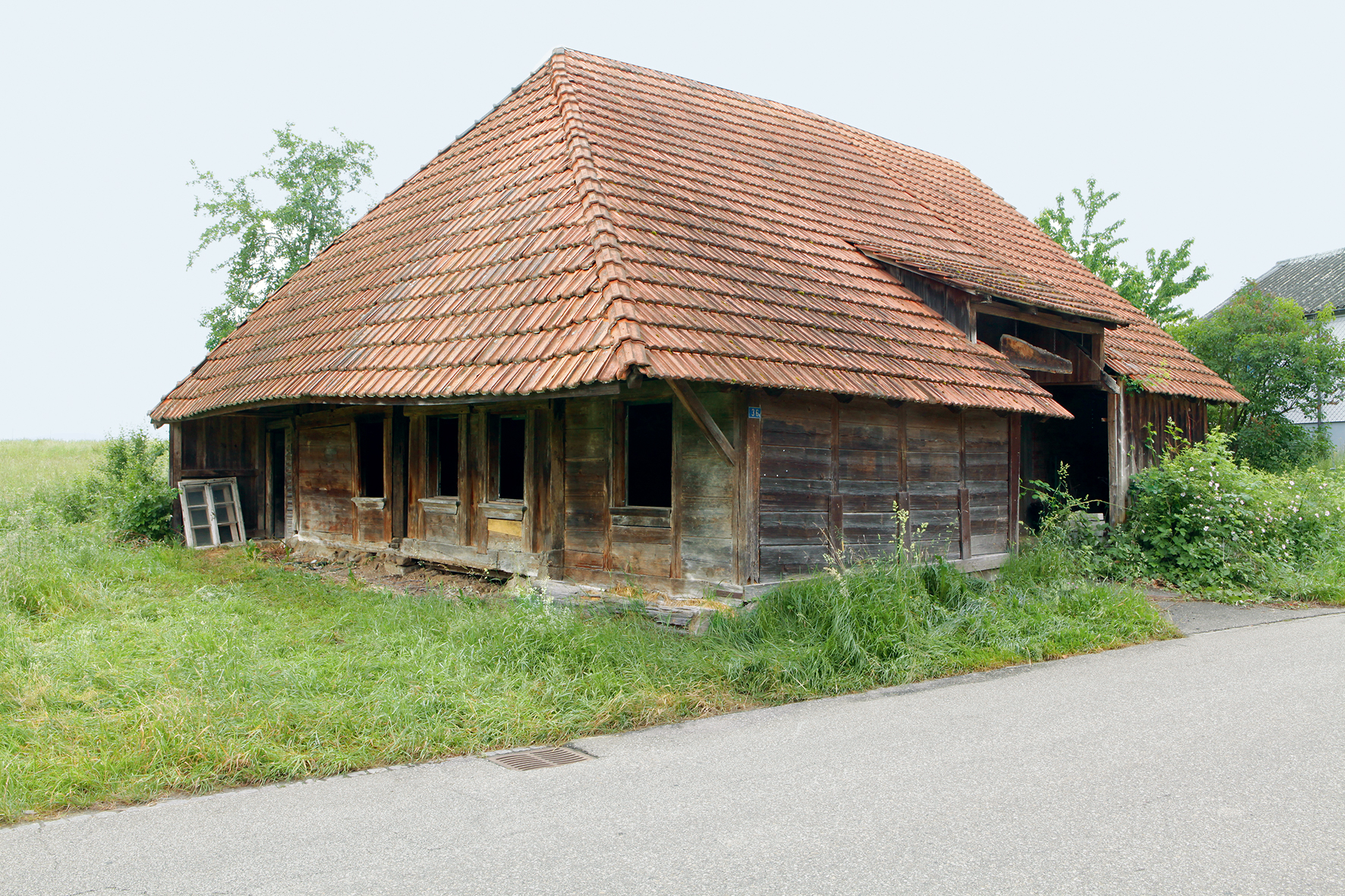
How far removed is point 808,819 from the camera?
Answer: 4.51 metres

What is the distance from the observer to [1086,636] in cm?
906

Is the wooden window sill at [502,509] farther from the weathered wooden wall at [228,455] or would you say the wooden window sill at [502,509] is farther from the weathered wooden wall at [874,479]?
the weathered wooden wall at [228,455]

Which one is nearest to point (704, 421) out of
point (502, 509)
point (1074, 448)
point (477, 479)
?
point (502, 509)

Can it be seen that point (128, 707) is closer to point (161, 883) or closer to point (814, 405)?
point (161, 883)

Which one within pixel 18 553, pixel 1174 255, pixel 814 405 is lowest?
pixel 18 553

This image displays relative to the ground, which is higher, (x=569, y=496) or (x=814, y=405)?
(x=814, y=405)

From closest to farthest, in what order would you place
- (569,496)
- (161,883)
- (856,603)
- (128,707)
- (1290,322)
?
(161,883)
(128,707)
(856,603)
(569,496)
(1290,322)

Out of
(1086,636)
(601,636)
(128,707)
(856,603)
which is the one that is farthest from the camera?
(1086,636)

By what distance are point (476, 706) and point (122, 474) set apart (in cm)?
1649

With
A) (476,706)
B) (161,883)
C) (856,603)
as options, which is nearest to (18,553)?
(476,706)

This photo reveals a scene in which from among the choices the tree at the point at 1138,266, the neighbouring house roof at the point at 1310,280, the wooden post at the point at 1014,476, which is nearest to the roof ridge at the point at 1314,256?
the neighbouring house roof at the point at 1310,280

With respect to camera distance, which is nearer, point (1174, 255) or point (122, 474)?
point (122, 474)

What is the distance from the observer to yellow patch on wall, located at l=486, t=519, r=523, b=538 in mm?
10070

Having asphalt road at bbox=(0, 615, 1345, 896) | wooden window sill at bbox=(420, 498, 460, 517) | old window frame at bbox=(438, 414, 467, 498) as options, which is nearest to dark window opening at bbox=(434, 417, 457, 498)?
old window frame at bbox=(438, 414, 467, 498)
